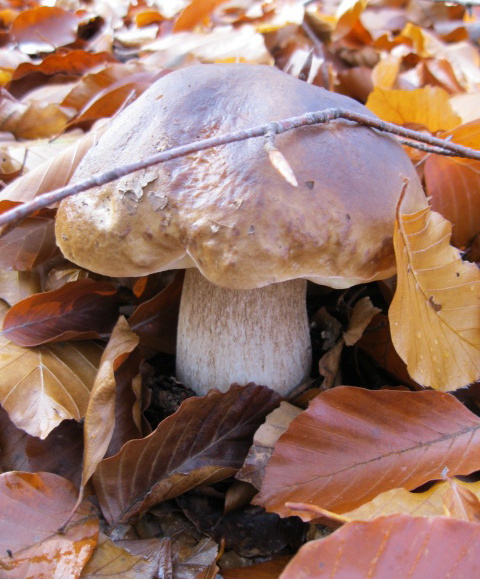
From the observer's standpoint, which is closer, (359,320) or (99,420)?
(99,420)

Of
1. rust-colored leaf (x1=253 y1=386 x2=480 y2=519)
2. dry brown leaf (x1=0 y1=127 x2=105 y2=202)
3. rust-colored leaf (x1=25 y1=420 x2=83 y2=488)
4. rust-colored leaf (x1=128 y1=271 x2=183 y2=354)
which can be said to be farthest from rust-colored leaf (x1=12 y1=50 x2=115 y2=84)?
rust-colored leaf (x1=253 y1=386 x2=480 y2=519)

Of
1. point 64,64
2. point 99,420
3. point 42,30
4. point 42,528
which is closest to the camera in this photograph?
point 42,528

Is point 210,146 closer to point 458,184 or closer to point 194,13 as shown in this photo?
point 458,184

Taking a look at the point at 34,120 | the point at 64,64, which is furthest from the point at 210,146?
the point at 64,64

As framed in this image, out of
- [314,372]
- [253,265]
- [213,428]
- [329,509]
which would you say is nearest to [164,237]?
[253,265]

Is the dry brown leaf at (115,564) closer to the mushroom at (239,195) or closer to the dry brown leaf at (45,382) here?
the dry brown leaf at (45,382)

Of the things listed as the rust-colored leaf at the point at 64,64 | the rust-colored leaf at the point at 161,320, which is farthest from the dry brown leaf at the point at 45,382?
the rust-colored leaf at the point at 64,64
